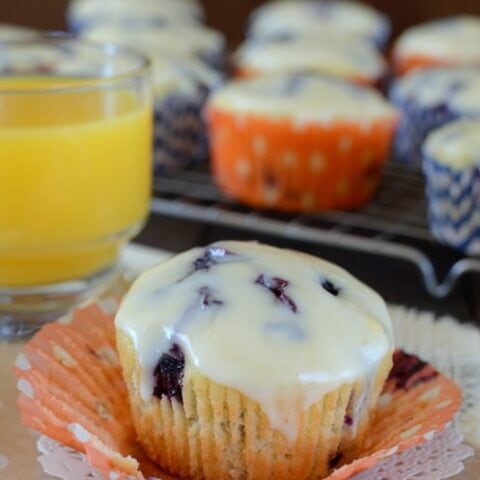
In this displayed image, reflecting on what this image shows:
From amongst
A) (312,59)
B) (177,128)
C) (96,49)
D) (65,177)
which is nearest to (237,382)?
(65,177)

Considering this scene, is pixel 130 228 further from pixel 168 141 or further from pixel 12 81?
pixel 168 141

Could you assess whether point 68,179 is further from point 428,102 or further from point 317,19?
point 317,19

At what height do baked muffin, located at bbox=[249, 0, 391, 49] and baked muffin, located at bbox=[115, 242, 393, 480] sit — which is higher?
baked muffin, located at bbox=[115, 242, 393, 480]

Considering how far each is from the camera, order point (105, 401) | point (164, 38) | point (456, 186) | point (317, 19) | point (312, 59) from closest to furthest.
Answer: point (105, 401), point (456, 186), point (312, 59), point (164, 38), point (317, 19)

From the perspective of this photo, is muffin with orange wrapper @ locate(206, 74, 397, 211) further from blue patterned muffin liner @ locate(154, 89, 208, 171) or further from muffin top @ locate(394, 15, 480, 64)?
muffin top @ locate(394, 15, 480, 64)

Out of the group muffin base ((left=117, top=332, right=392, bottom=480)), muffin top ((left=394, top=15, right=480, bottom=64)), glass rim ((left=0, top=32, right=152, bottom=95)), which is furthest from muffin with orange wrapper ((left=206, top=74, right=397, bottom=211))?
muffin base ((left=117, top=332, right=392, bottom=480))

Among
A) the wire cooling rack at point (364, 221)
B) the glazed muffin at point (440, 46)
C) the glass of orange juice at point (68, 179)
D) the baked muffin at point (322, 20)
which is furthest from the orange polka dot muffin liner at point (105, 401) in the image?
the baked muffin at point (322, 20)

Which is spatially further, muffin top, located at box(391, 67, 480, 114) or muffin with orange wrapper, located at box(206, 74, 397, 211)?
muffin top, located at box(391, 67, 480, 114)
